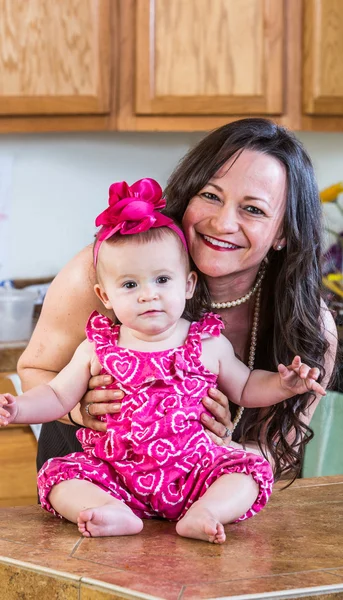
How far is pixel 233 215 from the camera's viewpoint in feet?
5.11

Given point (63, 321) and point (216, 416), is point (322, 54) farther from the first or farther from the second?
point (216, 416)

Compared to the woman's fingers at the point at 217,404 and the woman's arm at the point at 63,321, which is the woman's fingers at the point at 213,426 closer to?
the woman's fingers at the point at 217,404

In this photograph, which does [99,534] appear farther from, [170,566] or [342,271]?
[342,271]

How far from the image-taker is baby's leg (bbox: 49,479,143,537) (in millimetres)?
1292

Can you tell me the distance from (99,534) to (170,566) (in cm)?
16

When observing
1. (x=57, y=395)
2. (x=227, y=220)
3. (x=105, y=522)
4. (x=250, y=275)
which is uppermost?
(x=227, y=220)

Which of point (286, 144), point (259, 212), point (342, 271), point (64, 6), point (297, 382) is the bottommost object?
point (342, 271)

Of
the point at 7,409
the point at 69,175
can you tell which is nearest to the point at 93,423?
the point at 7,409

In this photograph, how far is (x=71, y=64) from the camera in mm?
2842

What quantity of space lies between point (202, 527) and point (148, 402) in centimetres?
21

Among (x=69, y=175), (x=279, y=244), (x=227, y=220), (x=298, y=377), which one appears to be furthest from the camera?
(x=69, y=175)

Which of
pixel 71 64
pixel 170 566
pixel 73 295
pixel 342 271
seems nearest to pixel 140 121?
pixel 71 64

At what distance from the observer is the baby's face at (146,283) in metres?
1.37

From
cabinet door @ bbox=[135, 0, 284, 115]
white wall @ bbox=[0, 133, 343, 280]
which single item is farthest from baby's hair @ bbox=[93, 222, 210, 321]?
white wall @ bbox=[0, 133, 343, 280]
